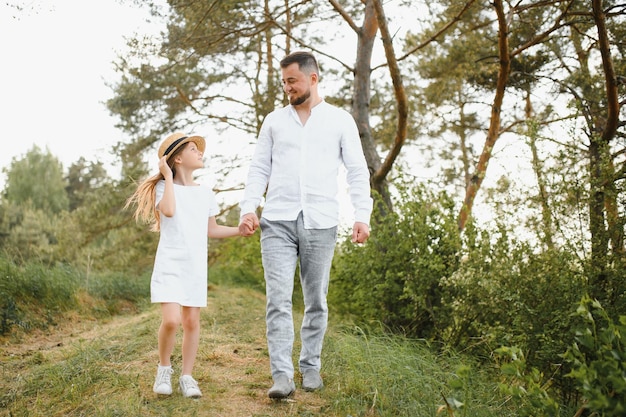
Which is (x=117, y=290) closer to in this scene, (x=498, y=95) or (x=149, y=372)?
(x=149, y=372)

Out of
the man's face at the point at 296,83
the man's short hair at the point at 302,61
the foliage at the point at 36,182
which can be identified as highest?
the foliage at the point at 36,182

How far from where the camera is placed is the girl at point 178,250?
3715mm

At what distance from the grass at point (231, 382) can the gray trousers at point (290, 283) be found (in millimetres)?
276

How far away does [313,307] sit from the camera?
4000mm

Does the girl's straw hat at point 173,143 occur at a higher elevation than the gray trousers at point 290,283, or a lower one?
higher

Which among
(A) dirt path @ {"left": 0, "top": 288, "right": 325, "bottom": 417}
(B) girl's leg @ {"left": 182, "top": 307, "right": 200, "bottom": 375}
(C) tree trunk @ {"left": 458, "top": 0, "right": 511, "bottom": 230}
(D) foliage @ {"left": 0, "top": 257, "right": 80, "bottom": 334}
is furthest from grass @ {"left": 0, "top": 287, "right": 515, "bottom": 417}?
(C) tree trunk @ {"left": 458, "top": 0, "right": 511, "bottom": 230}

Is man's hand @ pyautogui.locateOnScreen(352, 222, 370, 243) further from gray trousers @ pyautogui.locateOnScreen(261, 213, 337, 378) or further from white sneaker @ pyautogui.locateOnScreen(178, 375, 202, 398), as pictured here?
white sneaker @ pyautogui.locateOnScreen(178, 375, 202, 398)

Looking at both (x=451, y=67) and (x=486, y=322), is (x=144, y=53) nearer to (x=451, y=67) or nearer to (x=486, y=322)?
(x=451, y=67)

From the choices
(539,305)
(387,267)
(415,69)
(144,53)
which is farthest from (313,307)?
(415,69)

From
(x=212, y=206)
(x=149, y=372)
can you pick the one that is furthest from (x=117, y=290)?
(x=212, y=206)

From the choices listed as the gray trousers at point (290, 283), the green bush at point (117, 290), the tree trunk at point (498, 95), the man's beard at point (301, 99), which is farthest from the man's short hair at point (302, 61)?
the green bush at point (117, 290)

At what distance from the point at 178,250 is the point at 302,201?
0.78 m

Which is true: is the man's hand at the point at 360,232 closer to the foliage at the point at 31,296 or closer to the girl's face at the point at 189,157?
the girl's face at the point at 189,157

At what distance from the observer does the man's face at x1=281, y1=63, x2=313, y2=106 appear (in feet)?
13.0
